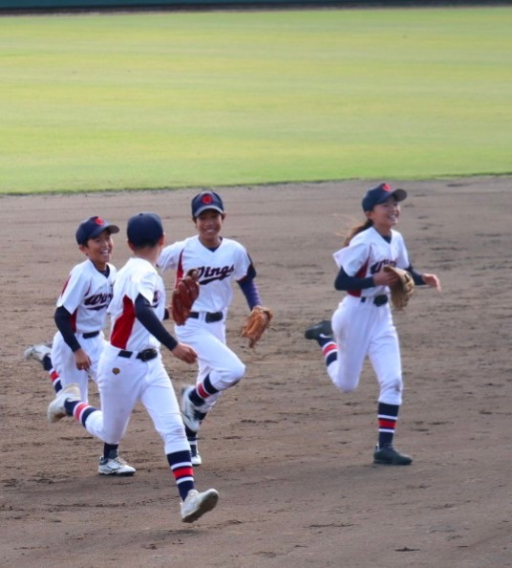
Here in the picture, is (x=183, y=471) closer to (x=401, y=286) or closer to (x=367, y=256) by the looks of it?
(x=401, y=286)

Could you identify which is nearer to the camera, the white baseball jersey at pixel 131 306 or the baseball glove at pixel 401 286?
the white baseball jersey at pixel 131 306

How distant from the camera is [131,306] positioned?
647 cm

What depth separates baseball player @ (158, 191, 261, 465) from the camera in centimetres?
739

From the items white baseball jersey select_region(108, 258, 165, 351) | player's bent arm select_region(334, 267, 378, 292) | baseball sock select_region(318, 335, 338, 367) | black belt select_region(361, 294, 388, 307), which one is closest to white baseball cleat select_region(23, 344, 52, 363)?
white baseball jersey select_region(108, 258, 165, 351)

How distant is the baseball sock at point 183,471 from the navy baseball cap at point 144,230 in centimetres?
108

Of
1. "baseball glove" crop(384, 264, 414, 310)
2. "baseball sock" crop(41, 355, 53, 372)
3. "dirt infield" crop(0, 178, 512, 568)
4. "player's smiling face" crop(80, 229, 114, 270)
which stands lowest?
"dirt infield" crop(0, 178, 512, 568)

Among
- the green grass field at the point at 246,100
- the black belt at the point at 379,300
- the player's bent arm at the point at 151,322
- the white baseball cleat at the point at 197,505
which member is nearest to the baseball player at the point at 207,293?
the black belt at the point at 379,300

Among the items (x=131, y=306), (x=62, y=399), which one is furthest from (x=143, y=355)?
(x=62, y=399)

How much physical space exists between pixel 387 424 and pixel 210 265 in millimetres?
1393

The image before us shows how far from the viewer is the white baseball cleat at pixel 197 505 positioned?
19.4ft

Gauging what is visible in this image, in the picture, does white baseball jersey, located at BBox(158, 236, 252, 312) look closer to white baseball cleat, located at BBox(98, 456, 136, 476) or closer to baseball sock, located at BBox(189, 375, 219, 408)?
baseball sock, located at BBox(189, 375, 219, 408)

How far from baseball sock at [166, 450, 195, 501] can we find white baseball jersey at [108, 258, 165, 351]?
0.62 m

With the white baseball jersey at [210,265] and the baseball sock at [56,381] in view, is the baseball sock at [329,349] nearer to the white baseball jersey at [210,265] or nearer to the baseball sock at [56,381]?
the white baseball jersey at [210,265]

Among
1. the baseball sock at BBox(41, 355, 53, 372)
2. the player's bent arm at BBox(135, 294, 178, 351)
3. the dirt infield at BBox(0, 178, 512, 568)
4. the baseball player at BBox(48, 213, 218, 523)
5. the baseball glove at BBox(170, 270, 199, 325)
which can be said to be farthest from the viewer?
the baseball sock at BBox(41, 355, 53, 372)
